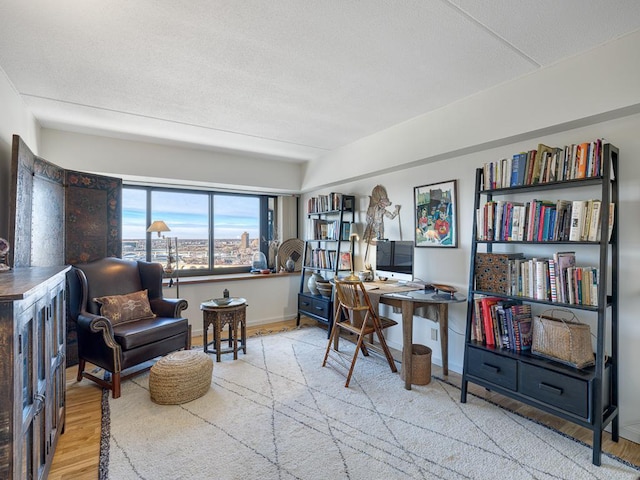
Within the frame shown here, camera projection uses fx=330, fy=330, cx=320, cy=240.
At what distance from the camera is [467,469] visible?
5.96ft

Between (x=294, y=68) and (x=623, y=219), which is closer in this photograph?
(x=623, y=219)

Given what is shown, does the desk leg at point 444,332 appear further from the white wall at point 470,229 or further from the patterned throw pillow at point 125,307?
the patterned throw pillow at point 125,307

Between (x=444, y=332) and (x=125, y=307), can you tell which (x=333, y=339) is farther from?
(x=125, y=307)

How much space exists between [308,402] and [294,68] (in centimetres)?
245

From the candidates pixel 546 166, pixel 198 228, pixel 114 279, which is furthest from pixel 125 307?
pixel 546 166

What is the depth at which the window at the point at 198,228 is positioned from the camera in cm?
446

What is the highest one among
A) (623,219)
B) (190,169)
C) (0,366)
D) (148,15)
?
(148,15)

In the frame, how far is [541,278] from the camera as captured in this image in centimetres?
218

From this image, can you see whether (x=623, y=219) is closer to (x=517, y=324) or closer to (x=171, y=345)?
(x=517, y=324)

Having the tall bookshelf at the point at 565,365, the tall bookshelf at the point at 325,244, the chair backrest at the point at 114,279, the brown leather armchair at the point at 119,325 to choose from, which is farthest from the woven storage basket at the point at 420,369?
the chair backrest at the point at 114,279

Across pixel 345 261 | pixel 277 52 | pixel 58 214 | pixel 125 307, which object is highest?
pixel 277 52

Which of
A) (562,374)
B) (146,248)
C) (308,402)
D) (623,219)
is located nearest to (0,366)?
(308,402)

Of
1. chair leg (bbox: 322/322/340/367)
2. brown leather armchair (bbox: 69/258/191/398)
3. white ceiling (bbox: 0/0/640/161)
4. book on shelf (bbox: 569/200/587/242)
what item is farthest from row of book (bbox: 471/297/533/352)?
brown leather armchair (bbox: 69/258/191/398)

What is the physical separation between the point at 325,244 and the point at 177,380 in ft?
9.46
